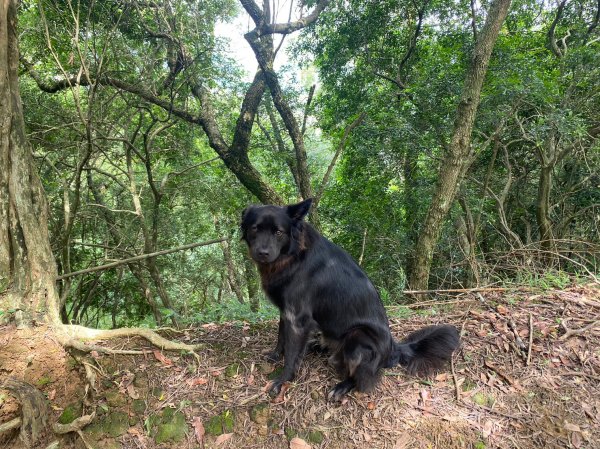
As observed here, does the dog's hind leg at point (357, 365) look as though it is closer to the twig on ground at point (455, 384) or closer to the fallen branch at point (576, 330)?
the twig on ground at point (455, 384)

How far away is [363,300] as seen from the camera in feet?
11.0

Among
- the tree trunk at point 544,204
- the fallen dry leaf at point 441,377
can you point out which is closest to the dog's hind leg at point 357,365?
the fallen dry leaf at point 441,377

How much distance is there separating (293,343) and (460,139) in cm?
552

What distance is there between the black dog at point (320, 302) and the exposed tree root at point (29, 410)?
5.82 feet

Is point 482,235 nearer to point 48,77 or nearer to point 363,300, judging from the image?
point 363,300

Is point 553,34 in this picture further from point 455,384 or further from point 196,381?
point 196,381

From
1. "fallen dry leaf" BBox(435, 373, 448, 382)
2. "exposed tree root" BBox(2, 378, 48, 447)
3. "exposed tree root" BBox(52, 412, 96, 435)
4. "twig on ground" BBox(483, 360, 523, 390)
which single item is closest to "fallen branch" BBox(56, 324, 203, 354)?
"exposed tree root" BBox(2, 378, 48, 447)

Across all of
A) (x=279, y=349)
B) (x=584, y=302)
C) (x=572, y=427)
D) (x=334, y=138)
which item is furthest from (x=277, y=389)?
(x=334, y=138)

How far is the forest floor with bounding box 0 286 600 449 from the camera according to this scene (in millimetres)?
2779

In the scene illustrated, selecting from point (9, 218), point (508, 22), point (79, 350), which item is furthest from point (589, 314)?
point (508, 22)

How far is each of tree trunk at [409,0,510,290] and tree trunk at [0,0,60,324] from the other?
651 cm

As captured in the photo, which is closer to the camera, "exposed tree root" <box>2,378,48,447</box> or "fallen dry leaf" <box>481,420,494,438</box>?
"exposed tree root" <box>2,378,48,447</box>

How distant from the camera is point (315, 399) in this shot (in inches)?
120

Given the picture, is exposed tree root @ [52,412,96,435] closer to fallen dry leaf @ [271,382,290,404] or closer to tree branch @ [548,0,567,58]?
fallen dry leaf @ [271,382,290,404]
